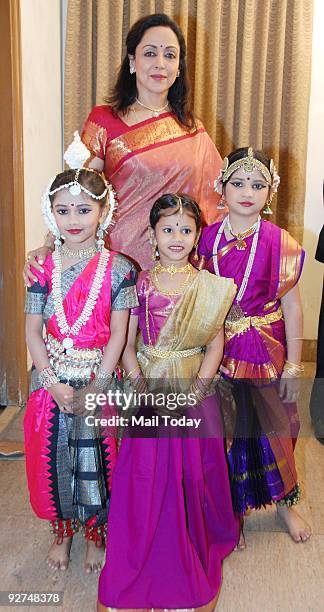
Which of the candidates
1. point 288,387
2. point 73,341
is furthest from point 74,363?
point 288,387

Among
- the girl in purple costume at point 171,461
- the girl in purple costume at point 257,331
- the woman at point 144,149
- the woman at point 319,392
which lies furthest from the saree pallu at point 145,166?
the woman at point 319,392

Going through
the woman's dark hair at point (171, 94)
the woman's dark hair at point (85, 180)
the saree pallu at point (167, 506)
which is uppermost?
the woman's dark hair at point (171, 94)

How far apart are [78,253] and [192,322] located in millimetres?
311

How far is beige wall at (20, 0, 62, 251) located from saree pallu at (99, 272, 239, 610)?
1.20m

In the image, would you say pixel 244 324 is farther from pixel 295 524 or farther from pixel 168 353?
pixel 295 524

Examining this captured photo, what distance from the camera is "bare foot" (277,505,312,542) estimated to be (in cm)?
174

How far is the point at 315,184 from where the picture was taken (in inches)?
103

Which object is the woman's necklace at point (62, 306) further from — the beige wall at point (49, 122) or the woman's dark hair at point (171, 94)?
the beige wall at point (49, 122)

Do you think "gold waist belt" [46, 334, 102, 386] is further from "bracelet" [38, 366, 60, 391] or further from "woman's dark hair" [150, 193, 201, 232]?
"woman's dark hair" [150, 193, 201, 232]

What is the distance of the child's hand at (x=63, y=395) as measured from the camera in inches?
58.0

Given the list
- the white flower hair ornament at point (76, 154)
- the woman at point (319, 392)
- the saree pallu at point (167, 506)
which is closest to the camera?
the saree pallu at point (167, 506)

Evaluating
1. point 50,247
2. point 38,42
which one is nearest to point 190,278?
point 50,247

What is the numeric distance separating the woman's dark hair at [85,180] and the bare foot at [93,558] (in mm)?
860

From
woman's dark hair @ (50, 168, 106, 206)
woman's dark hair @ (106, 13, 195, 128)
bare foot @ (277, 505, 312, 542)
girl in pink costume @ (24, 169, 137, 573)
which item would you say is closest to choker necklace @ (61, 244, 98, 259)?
girl in pink costume @ (24, 169, 137, 573)
